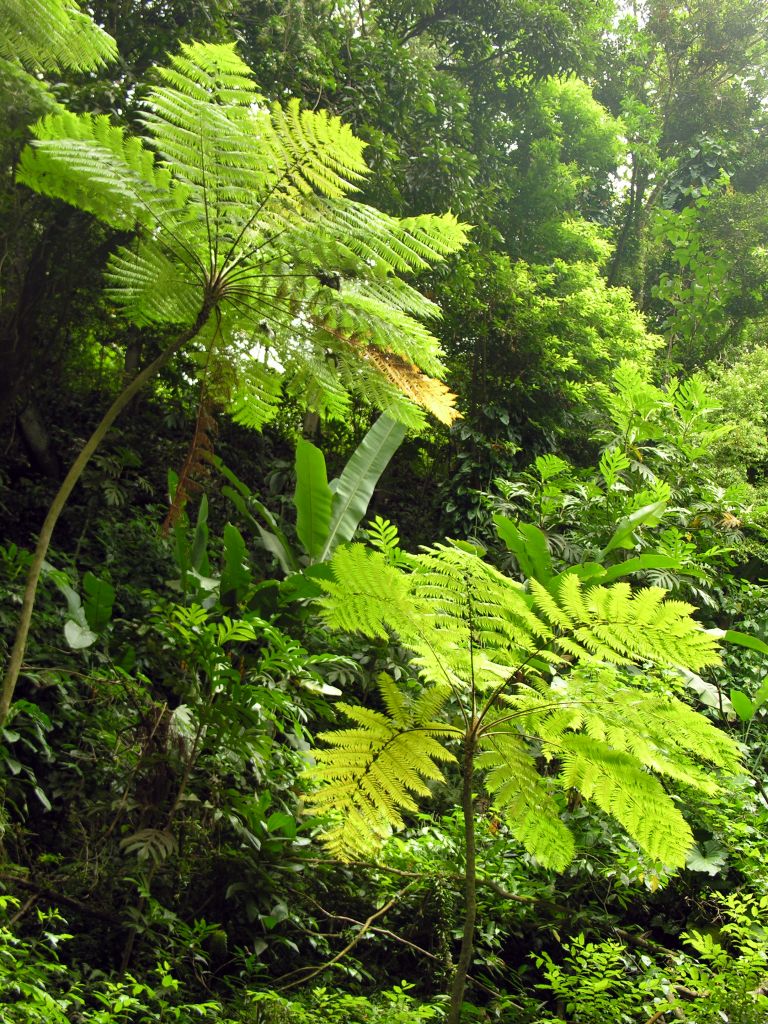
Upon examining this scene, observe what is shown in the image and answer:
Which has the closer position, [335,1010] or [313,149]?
[335,1010]

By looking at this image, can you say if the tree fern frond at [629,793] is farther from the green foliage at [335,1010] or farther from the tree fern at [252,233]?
the tree fern at [252,233]

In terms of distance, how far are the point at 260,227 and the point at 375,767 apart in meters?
1.41

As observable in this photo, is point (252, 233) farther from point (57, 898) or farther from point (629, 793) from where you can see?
point (57, 898)

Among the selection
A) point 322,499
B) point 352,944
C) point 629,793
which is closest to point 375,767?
point 629,793

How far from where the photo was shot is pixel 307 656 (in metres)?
3.15

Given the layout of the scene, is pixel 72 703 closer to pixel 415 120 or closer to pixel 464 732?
pixel 464 732

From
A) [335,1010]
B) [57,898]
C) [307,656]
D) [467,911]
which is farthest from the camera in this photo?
[307,656]

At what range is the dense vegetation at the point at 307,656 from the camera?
6.39 feet

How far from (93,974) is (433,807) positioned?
6.05ft

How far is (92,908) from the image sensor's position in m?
2.24

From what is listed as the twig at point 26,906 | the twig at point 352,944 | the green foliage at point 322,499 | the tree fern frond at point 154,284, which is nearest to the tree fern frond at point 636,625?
the twig at point 352,944

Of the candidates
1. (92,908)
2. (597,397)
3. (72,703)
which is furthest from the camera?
(597,397)

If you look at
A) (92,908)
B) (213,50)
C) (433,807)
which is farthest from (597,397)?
(92,908)

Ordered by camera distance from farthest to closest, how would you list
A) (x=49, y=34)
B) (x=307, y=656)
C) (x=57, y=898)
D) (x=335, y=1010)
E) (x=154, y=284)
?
(x=307, y=656), (x=49, y=34), (x=154, y=284), (x=57, y=898), (x=335, y=1010)
